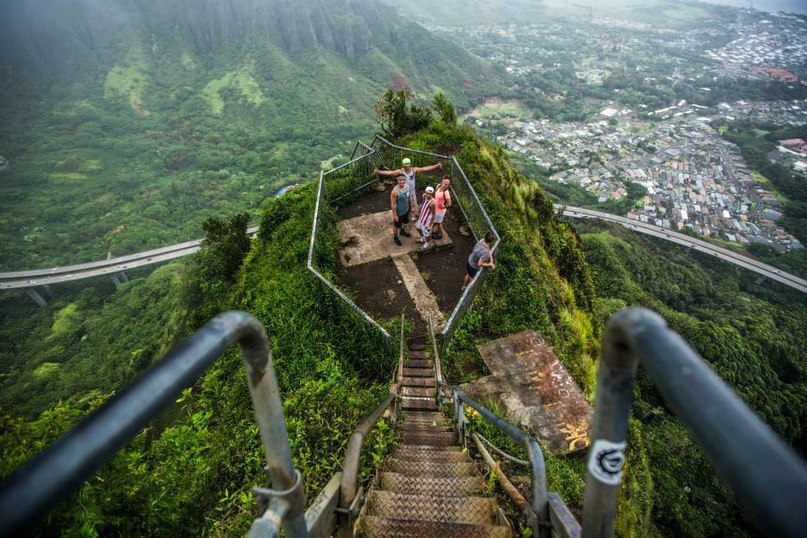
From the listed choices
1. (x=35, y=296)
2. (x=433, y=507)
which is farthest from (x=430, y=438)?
(x=35, y=296)

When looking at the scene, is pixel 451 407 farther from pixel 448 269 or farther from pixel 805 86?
pixel 805 86

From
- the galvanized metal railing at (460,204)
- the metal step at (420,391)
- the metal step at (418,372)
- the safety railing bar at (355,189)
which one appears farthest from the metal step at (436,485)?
the safety railing bar at (355,189)

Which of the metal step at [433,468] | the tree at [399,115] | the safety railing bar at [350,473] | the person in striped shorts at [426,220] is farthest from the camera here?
the tree at [399,115]

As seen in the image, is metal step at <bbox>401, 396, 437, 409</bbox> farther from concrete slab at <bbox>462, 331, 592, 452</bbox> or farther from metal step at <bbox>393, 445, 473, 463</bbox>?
metal step at <bbox>393, 445, 473, 463</bbox>

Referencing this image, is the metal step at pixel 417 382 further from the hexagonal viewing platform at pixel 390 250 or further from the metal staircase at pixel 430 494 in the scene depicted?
the hexagonal viewing platform at pixel 390 250

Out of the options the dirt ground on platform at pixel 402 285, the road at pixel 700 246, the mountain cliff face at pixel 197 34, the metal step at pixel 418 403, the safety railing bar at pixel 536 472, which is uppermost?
the mountain cliff face at pixel 197 34

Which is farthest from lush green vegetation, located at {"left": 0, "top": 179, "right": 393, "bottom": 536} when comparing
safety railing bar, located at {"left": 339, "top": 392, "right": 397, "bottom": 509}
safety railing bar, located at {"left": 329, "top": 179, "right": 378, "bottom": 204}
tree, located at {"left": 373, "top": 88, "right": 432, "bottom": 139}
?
tree, located at {"left": 373, "top": 88, "right": 432, "bottom": 139}
